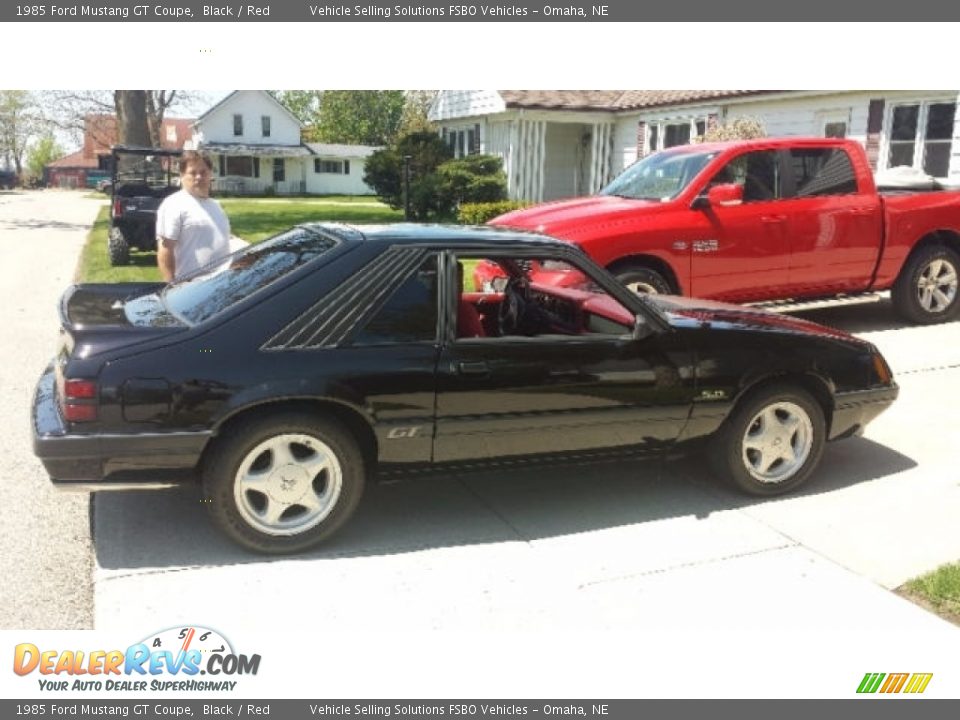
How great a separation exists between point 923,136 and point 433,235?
11.8m

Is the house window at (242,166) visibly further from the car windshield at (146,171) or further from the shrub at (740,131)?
the shrub at (740,131)

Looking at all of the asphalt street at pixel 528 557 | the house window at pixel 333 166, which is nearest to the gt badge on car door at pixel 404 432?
the asphalt street at pixel 528 557

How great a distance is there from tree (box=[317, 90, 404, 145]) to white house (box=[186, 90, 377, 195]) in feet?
57.0

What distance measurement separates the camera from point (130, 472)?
3.54 meters

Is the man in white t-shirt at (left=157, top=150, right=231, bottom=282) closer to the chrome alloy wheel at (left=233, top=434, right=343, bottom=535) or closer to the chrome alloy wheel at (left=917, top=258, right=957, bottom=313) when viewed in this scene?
the chrome alloy wheel at (left=233, top=434, right=343, bottom=535)

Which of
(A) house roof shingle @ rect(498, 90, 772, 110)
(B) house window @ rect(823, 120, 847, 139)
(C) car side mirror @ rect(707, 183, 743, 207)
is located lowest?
(C) car side mirror @ rect(707, 183, 743, 207)

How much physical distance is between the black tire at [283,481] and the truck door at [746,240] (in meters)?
4.75

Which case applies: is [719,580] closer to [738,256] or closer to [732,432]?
[732,432]

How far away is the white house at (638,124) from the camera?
1322cm

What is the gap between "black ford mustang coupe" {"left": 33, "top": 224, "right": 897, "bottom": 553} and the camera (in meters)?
3.52

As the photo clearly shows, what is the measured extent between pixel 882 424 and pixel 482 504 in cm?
321

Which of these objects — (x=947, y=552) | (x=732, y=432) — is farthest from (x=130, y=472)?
(x=947, y=552)

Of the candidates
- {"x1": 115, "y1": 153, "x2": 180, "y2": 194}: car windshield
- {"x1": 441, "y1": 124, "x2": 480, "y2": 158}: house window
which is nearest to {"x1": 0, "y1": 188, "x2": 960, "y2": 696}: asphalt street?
{"x1": 115, "y1": 153, "x2": 180, "y2": 194}: car windshield

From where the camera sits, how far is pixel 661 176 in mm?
8234
